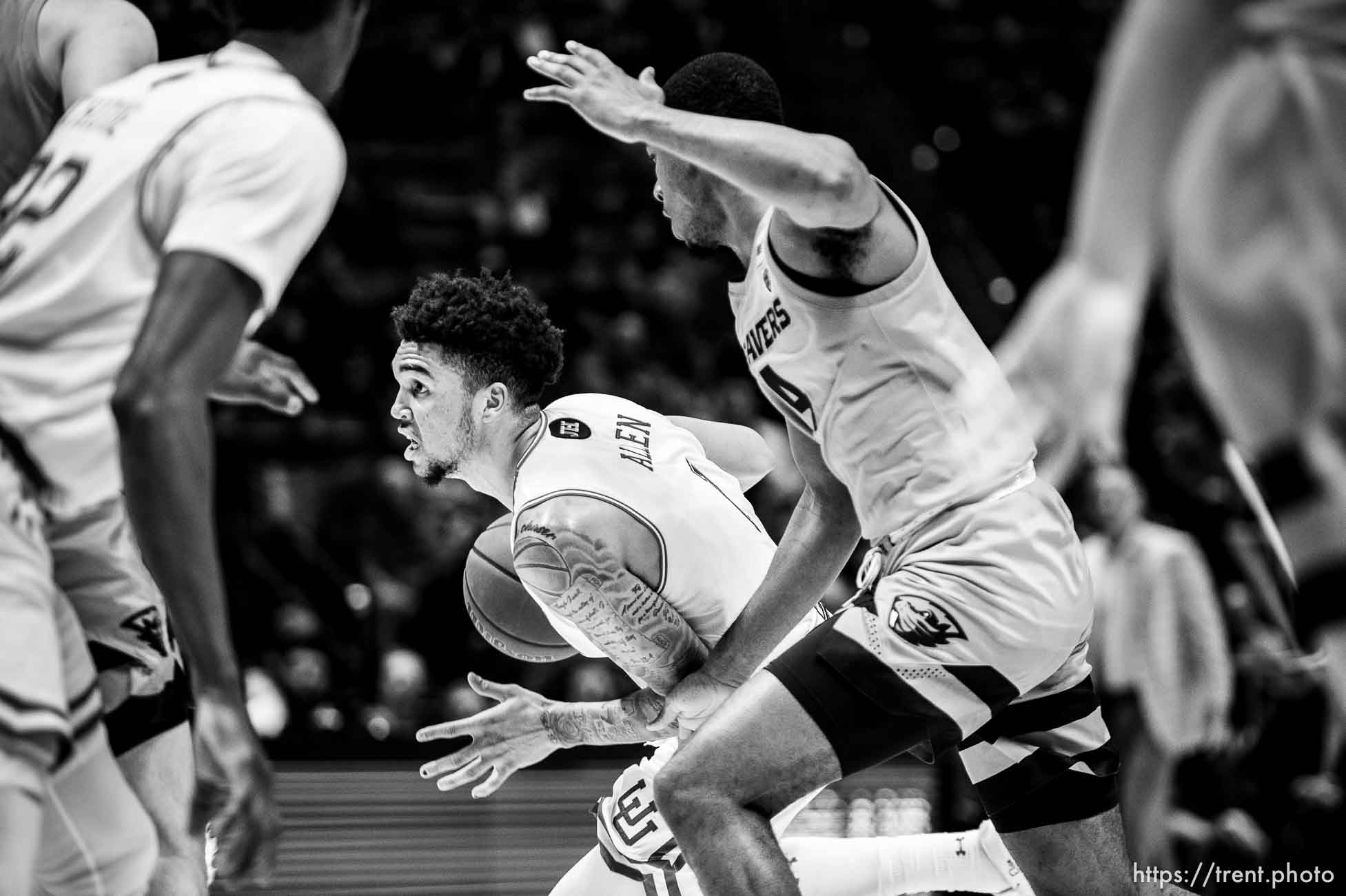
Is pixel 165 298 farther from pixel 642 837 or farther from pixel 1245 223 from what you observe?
pixel 642 837

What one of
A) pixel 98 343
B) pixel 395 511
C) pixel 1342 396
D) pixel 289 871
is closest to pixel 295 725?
pixel 289 871

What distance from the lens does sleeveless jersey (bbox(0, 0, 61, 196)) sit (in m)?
3.17

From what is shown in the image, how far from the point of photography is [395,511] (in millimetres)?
9789

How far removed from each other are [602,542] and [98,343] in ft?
5.28

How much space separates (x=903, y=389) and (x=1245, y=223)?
1451mm

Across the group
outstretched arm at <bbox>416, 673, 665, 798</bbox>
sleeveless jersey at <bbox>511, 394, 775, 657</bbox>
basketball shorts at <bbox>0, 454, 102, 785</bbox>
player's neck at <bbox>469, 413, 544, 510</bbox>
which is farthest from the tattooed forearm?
basketball shorts at <bbox>0, 454, 102, 785</bbox>

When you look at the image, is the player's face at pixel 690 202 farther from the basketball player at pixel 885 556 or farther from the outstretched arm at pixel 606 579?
the outstretched arm at pixel 606 579

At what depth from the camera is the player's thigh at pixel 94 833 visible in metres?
2.50

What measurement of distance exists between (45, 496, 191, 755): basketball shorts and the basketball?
129 cm

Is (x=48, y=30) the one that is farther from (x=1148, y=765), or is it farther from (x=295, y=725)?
(x=1148, y=765)

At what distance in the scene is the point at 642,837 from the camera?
4086 millimetres

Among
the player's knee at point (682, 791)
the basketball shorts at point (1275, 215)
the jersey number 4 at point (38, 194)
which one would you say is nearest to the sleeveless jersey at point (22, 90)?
the jersey number 4 at point (38, 194)

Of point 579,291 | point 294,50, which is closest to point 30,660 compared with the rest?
point 294,50

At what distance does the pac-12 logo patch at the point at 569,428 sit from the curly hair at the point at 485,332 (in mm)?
125
